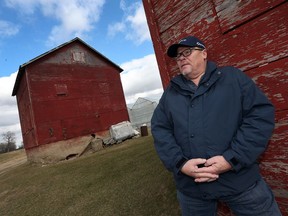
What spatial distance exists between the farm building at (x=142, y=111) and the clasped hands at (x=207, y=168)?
4027 centimetres

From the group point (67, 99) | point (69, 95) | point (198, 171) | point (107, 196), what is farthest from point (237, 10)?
point (69, 95)

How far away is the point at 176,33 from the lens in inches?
117

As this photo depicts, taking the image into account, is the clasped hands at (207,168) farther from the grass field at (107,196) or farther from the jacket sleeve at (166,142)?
the grass field at (107,196)

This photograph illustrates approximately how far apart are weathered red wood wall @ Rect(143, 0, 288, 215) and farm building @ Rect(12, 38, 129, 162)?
16.2m

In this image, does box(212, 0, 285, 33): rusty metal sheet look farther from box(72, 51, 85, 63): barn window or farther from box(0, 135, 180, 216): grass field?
box(72, 51, 85, 63): barn window

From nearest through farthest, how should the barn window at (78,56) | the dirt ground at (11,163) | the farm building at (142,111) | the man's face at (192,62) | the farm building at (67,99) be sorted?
the man's face at (192,62) → the farm building at (67,99) → the barn window at (78,56) → the dirt ground at (11,163) → the farm building at (142,111)

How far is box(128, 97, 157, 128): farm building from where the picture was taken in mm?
42669

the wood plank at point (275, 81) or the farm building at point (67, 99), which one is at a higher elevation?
the farm building at point (67, 99)

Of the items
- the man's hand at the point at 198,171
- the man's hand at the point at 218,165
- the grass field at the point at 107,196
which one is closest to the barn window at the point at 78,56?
the grass field at the point at 107,196

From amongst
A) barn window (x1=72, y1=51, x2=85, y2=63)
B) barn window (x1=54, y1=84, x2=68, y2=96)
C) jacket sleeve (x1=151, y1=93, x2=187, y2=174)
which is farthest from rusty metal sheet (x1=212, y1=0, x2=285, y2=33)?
barn window (x1=72, y1=51, x2=85, y2=63)

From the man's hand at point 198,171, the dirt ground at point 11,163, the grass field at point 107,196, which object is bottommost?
the grass field at point 107,196

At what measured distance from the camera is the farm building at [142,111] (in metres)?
42.7

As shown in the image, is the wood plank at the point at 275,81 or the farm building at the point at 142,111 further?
the farm building at the point at 142,111

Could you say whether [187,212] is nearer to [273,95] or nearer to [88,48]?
[273,95]
